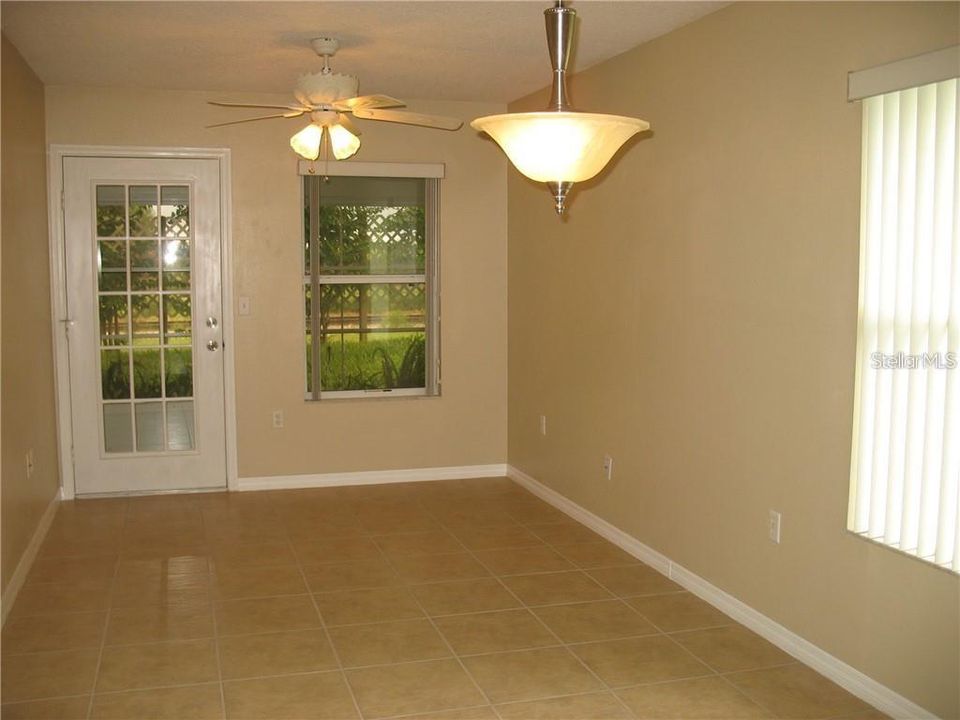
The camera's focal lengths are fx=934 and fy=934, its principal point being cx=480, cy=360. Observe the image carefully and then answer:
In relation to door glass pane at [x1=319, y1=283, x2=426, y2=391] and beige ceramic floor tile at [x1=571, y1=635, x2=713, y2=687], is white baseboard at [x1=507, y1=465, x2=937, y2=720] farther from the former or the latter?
door glass pane at [x1=319, y1=283, x2=426, y2=391]

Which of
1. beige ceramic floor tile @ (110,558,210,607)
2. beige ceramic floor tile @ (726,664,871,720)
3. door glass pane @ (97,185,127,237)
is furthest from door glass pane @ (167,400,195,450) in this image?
beige ceramic floor tile @ (726,664,871,720)

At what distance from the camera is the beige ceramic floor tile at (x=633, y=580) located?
4027mm

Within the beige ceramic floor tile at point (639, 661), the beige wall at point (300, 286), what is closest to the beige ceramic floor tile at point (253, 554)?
the beige wall at point (300, 286)

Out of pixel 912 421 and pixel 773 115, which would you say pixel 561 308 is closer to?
pixel 773 115

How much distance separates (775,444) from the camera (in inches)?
134

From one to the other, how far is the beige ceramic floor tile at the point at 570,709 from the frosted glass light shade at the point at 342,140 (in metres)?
2.55

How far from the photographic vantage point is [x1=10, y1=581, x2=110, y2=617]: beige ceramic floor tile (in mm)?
3771

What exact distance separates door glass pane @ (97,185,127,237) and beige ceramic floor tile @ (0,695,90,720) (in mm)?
3234

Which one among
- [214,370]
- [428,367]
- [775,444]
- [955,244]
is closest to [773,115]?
[955,244]

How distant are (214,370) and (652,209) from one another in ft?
9.53

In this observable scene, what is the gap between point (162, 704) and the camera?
9.74ft

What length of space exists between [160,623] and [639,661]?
1840 millimetres

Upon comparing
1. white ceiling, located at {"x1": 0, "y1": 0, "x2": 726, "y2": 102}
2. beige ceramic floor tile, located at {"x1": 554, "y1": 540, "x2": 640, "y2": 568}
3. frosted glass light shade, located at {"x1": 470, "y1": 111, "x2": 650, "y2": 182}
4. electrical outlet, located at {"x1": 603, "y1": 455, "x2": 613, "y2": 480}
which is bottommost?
beige ceramic floor tile, located at {"x1": 554, "y1": 540, "x2": 640, "y2": 568}

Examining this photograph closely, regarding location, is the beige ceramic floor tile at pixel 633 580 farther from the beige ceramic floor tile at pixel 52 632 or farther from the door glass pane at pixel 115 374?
the door glass pane at pixel 115 374
